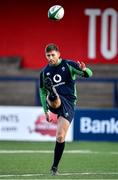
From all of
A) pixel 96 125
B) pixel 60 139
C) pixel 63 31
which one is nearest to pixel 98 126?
pixel 96 125

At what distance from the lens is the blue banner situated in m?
20.7

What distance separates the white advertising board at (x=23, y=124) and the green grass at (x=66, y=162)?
56 cm

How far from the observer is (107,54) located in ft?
81.9

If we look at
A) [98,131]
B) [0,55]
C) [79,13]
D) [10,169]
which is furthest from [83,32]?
[10,169]

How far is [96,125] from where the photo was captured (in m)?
20.8

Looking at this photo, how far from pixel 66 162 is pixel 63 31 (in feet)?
31.7

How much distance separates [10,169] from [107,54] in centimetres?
1108

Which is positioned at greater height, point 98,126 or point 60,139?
point 60,139

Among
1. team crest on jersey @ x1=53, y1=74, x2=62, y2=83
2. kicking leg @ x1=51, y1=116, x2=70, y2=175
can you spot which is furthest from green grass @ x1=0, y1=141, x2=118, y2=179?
team crest on jersey @ x1=53, y1=74, x2=62, y2=83

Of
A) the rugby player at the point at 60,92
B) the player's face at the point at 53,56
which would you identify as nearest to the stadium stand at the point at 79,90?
the rugby player at the point at 60,92

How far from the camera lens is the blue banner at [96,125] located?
20734 millimetres

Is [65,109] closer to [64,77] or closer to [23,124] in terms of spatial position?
[64,77]

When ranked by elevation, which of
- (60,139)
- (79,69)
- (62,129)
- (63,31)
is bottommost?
(60,139)

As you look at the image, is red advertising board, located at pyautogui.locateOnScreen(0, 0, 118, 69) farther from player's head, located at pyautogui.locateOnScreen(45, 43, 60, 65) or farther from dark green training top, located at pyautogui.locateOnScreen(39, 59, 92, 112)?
player's head, located at pyautogui.locateOnScreen(45, 43, 60, 65)
